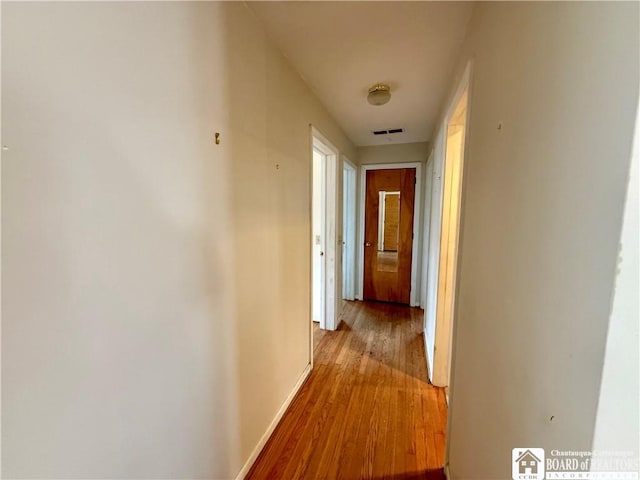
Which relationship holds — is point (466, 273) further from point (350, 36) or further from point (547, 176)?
point (350, 36)

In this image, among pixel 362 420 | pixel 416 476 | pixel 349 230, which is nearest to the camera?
pixel 416 476

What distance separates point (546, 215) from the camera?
577 millimetres

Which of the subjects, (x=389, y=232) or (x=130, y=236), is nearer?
(x=130, y=236)

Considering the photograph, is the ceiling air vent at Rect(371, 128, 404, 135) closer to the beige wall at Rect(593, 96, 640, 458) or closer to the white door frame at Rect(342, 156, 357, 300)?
the white door frame at Rect(342, 156, 357, 300)

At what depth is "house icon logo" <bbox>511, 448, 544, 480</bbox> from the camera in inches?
21.9

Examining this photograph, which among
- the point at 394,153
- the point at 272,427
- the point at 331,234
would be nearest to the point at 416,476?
the point at 272,427

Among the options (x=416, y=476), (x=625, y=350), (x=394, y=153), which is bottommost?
(x=416, y=476)

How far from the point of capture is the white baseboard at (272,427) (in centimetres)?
139

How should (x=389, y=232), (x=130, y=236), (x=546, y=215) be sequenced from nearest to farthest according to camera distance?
(x=546, y=215) → (x=130, y=236) → (x=389, y=232)

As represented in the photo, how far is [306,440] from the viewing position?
1.64 m

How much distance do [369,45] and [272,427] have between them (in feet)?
7.84

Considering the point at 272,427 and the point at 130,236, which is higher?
the point at 130,236

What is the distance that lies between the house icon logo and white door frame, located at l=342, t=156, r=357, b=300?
3.19 metres

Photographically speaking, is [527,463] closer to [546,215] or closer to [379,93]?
[546,215]
